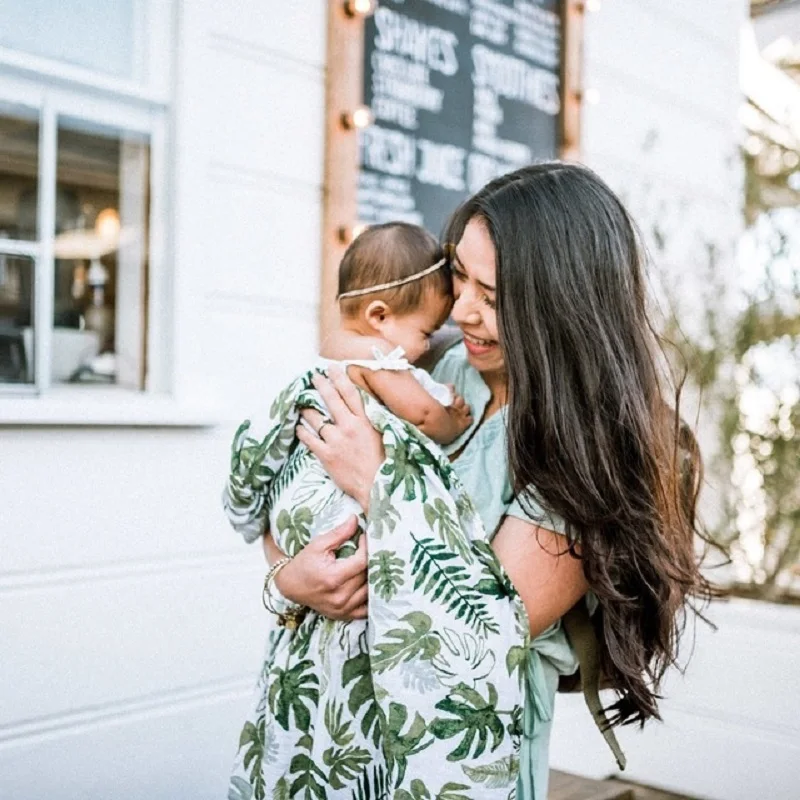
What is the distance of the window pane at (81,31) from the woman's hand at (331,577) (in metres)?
1.45

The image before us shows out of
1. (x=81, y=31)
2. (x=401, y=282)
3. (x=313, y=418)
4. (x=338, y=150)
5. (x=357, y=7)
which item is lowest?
(x=313, y=418)

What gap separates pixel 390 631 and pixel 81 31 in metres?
1.68

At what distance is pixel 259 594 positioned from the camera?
9.05 ft

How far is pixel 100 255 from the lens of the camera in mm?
2445

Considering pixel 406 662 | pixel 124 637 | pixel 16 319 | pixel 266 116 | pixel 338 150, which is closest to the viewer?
pixel 406 662

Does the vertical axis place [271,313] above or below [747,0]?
below

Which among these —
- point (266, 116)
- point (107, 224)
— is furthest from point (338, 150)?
point (107, 224)

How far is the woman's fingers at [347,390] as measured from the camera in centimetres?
152

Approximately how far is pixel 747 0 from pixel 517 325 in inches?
159

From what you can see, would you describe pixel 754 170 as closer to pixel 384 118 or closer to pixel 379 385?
pixel 384 118

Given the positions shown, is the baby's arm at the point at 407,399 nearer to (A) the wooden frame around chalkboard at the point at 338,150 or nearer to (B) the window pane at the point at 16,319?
(B) the window pane at the point at 16,319

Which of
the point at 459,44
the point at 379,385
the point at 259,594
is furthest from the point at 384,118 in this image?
the point at 379,385

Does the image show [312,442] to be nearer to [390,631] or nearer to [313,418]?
[313,418]

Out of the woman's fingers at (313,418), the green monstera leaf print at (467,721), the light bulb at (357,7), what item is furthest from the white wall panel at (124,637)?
the light bulb at (357,7)
